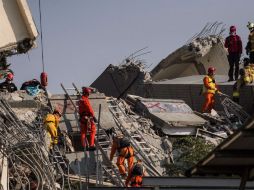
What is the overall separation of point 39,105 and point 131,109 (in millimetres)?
2711

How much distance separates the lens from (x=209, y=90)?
22.6 meters

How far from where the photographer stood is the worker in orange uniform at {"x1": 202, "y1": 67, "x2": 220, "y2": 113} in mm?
22359

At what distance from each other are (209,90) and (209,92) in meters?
0.07

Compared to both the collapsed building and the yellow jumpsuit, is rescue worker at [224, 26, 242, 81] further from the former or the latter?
the yellow jumpsuit

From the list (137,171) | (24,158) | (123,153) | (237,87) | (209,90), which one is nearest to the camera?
(24,158)

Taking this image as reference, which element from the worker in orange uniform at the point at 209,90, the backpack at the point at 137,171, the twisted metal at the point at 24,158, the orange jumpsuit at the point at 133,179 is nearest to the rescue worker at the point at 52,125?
the orange jumpsuit at the point at 133,179

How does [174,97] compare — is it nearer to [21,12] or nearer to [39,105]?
[39,105]

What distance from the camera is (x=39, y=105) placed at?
2159 centimetres

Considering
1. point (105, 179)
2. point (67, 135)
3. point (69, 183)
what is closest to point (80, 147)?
point (67, 135)

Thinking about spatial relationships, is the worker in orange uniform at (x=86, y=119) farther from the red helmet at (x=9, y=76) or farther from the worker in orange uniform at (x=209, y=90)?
the worker in orange uniform at (x=209, y=90)

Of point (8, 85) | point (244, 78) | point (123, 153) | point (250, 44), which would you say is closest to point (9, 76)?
point (8, 85)

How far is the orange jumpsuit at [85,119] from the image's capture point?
19.3 metres

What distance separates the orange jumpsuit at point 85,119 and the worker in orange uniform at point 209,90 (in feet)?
13.0

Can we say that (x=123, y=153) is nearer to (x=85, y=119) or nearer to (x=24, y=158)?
(x=85, y=119)
